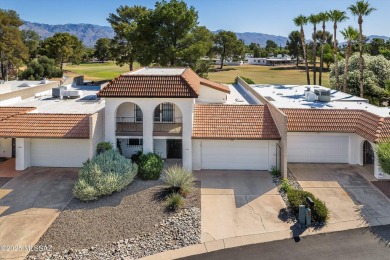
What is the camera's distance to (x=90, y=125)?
23469 millimetres

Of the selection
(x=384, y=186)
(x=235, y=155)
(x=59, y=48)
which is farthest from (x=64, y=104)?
(x=59, y=48)

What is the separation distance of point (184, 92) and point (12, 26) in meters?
61.5

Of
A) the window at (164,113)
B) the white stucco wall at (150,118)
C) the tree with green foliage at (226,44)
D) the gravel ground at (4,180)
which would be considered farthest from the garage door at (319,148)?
the tree with green foliage at (226,44)

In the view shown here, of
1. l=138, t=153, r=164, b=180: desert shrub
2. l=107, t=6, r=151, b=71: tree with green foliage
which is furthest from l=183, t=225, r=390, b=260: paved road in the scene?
l=107, t=6, r=151, b=71: tree with green foliage

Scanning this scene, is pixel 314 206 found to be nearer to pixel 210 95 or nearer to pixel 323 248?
pixel 323 248

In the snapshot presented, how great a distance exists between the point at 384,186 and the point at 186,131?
1284cm

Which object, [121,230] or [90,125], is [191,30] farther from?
[121,230]

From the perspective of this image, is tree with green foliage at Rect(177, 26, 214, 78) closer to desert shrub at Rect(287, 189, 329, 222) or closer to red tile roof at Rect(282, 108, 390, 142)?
red tile roof at Rect(282, 108, 390, 142)

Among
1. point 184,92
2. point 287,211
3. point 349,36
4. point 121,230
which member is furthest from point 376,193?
point 349,36

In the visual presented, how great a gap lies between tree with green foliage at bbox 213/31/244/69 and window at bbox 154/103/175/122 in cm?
10404

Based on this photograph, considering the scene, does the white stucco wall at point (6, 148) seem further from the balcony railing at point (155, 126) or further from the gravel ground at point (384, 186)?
the gravel ground at point (384, 186)

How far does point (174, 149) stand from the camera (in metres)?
26.8

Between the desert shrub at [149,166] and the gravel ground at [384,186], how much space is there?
13.6 meters

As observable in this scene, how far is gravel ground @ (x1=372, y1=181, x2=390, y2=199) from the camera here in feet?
69.5
